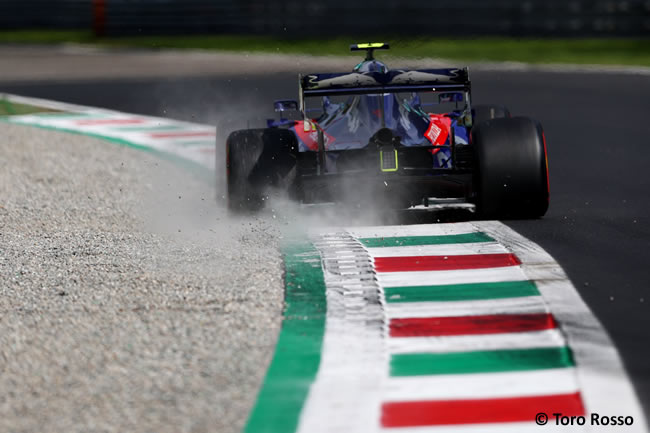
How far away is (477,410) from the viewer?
4660 mm

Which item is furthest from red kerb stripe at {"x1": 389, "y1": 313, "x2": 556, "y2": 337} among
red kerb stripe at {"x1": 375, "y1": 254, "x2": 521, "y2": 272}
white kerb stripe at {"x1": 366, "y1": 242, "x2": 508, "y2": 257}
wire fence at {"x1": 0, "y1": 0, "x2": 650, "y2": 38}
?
wire fence at {"x1": 0, "y1": 0, "x2": 650, "y2": 38}

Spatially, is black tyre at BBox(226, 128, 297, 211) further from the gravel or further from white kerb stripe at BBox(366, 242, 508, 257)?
white kerb stripe at BBox(366, 242, 508, 257)

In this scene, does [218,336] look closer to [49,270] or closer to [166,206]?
[49,270]

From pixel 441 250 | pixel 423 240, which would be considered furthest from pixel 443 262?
pixel 423 240

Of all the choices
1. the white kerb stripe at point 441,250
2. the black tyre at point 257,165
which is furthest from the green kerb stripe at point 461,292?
the black tyre at point 257,165

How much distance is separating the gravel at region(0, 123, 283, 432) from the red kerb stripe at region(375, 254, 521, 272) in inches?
27.2

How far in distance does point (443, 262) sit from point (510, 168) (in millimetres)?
1367

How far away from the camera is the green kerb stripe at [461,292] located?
636cm

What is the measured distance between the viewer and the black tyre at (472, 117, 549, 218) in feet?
27.3

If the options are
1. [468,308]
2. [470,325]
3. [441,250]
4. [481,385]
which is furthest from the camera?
[441,250]

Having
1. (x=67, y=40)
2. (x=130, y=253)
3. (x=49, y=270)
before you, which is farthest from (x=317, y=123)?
(x=67, y=40)

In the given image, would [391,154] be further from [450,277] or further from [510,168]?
[450,277]

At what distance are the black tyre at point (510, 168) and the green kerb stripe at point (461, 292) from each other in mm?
1824

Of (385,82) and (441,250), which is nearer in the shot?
(441,250)
